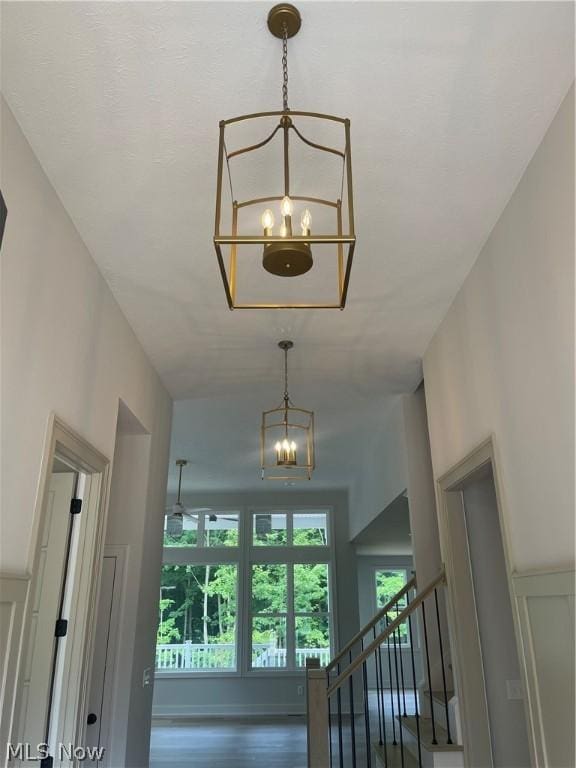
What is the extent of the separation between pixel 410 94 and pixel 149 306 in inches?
80.5

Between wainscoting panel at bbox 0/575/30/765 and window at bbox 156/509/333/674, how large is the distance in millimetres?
7574

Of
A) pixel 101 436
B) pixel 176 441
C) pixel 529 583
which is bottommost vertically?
pixel 529 583

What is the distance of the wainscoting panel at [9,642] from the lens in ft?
6.53

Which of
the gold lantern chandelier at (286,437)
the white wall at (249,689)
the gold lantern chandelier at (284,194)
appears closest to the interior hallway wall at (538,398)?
A: the gold lantern chandelier at (284,194)

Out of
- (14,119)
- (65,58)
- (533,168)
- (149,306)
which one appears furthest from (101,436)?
(533,168)

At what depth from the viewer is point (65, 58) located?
186cm

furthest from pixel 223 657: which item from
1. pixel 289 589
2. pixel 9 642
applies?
pixel 9 642

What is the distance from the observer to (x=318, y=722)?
3621 mm

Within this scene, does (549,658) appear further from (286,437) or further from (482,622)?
(286,437)

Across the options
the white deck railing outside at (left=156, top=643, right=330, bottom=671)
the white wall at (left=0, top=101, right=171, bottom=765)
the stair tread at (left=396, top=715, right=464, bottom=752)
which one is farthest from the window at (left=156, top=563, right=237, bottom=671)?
the white wall at (left=0, top=101, right=171, bottom=765)

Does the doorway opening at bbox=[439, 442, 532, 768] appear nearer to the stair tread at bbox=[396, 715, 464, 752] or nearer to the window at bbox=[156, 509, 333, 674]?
the stair tread at bbox=[396, 715, 464, 752]

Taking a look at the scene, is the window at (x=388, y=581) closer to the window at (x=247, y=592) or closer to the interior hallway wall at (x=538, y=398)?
the window at (x=247, y=592)

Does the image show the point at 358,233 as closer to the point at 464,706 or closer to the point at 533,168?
the point at 533,168

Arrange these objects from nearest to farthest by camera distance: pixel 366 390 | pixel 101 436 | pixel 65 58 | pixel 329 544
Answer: pixel 65 58, pixel 101 436, pixel 366 390, pixel 329 544
